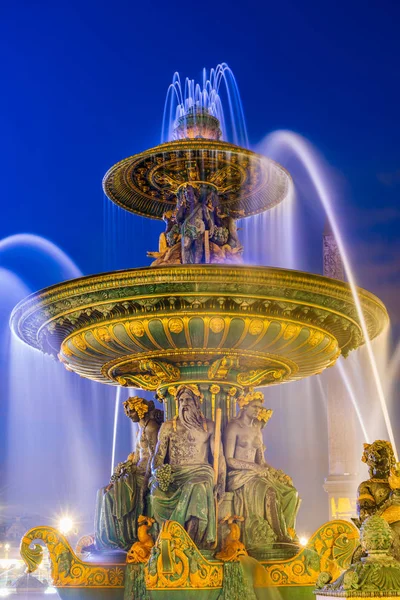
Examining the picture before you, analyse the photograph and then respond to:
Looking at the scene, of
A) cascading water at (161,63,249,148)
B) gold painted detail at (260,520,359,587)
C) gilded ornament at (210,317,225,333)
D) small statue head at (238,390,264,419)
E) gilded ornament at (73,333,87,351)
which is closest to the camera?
gold painted detail at (260,520,359,587)

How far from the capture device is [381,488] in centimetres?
705

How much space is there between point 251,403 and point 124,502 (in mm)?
1862

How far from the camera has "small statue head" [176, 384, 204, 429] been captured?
8953 millimetres

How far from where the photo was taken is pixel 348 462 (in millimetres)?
34594

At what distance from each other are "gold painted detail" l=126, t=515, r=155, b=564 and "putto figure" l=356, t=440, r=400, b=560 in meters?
2.47

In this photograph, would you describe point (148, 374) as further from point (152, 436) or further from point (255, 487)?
point (255, 487)

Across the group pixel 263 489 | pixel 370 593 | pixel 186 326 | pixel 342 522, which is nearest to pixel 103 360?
pixel 186 326

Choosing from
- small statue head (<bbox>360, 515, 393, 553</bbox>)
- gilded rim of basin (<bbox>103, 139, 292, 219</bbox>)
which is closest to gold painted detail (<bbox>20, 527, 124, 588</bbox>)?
small statue head (<bbox>360, 515, 393, 553</bbox>)

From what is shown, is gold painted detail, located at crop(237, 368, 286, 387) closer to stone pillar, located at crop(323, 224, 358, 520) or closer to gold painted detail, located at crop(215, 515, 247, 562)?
gold painted detail, located at crop(215, 515, 247, 562)

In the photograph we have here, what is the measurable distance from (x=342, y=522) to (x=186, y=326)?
2.65m

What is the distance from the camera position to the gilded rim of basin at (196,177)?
33.2 feet

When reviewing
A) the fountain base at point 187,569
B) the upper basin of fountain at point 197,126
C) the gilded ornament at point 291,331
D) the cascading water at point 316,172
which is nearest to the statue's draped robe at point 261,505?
the fountain base at point 187,569

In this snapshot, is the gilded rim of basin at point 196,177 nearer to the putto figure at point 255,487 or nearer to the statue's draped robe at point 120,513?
the putto figure at point 255,487

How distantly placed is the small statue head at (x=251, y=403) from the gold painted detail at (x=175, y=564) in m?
1.86
